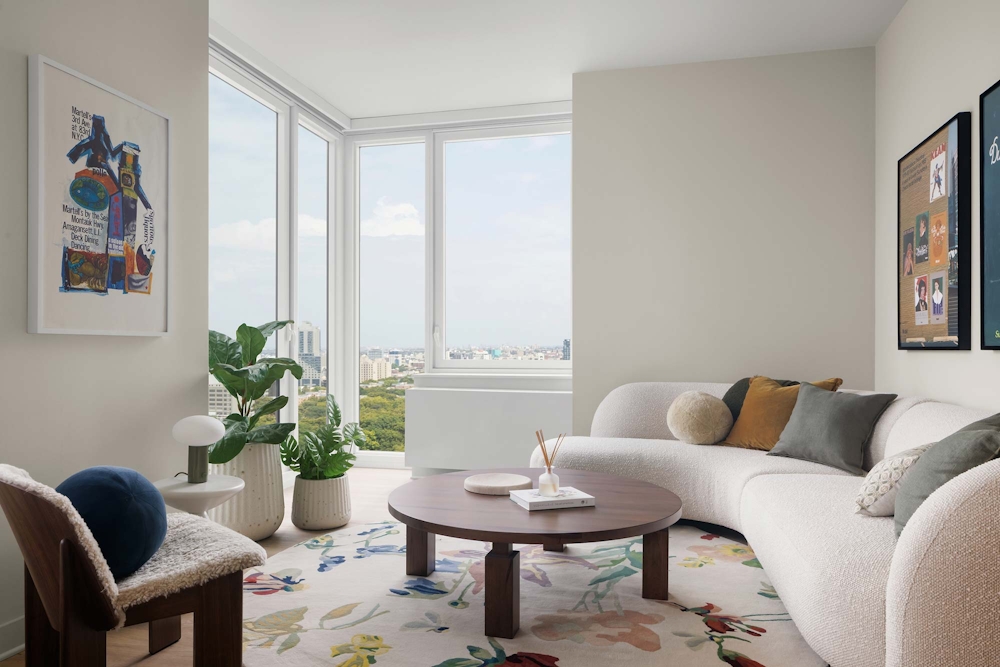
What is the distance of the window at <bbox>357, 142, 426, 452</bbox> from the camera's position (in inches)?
215

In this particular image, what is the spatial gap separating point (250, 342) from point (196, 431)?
907 millimetres

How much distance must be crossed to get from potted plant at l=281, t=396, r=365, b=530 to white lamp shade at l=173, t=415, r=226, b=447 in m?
1.09

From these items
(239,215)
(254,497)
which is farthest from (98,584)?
(239,215)

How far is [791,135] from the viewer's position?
4.26 metres

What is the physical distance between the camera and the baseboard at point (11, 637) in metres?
2.26

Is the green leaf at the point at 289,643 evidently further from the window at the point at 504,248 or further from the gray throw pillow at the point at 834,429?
the window at the point at 504,248

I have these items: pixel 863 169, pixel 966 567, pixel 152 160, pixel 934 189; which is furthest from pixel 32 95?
pixel 863 169

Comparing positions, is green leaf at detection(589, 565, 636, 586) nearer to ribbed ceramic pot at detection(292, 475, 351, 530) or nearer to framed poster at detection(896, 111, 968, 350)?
ribbed ceramic pot at detection(292, 475, 351, 530)

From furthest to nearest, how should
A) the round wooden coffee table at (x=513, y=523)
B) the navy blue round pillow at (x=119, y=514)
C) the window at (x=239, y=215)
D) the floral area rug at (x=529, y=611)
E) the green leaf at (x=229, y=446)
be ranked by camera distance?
the window at (x=239, y=215)
the green leaf at (x=229, y=446)
the round wooden coffee table at (x=513, y=523)
the floral area rug at (x=529, y=611)
the navy blue round pillow at (x=119, y=514)

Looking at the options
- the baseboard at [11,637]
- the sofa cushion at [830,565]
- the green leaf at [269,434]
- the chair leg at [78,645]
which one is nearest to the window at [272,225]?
the green leaf at [269,434]

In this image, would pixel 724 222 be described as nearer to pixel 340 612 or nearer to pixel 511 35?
pixel 511 35

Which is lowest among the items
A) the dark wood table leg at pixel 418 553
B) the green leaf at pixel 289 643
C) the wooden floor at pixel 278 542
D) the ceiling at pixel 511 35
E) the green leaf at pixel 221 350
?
the wooden floor at pixel 278 542

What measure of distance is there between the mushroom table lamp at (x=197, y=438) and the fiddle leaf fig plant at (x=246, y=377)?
0.43 metres

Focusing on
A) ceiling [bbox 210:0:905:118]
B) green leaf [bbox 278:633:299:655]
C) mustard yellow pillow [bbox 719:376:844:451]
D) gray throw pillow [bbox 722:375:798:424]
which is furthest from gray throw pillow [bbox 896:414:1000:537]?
ceiling [bbox 210:0:905:118]
